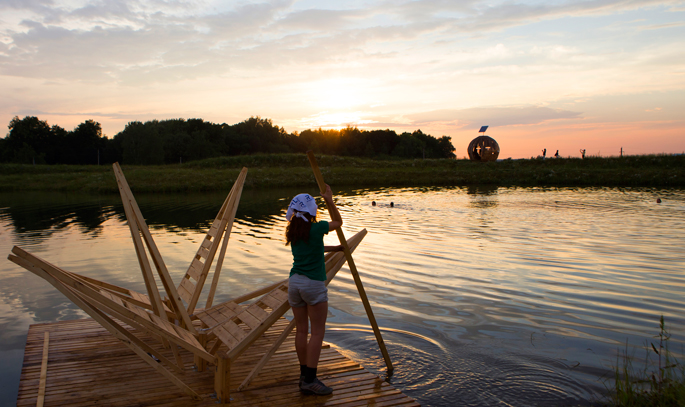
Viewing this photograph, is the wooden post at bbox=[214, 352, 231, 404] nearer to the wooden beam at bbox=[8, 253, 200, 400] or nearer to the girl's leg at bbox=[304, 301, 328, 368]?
the wooden beam at bbox=[8, 253, 200, 400]

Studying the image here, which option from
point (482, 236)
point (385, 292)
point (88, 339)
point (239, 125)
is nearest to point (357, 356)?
point (385, 292)

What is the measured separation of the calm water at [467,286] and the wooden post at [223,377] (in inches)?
81.1

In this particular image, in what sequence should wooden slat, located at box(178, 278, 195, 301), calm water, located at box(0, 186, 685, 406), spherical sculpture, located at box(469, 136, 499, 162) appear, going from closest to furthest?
1. calm water, located at box(0, 186, 685, 406)
2. wooden slat, located at box(178, 278, 195, 301)
3. spherical sculpture, located at box(469, 136, 499, 162)

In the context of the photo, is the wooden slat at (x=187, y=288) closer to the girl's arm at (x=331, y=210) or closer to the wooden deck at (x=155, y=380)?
the wooden deck at (x=155, y=380)

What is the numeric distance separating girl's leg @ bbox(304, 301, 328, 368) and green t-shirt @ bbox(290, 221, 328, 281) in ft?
1.05

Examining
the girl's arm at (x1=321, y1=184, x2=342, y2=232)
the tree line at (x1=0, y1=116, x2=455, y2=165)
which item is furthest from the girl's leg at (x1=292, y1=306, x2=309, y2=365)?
the tree line at (x1=0, y1=116, x2=455, y2=165)

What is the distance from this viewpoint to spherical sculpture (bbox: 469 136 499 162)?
3816 centimetres

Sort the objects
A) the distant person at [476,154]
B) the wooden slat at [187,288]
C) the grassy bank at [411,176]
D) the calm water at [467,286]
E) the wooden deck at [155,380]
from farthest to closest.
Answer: the grassy bank at [411,176], the distant person at [476,154], the wooden slat at [187,288], the calm water at [467,286], the wooden deck at [155,380]

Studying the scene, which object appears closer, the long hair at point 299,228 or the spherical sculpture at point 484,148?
the long hair at point 299,228

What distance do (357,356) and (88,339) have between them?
3779 mm

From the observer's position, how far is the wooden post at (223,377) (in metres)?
4.64

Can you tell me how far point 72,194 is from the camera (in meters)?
36.5

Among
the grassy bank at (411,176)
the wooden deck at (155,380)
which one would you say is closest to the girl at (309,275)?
the wooden deck at (155,380)

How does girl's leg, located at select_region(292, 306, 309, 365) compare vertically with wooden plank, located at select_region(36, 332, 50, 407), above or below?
above
